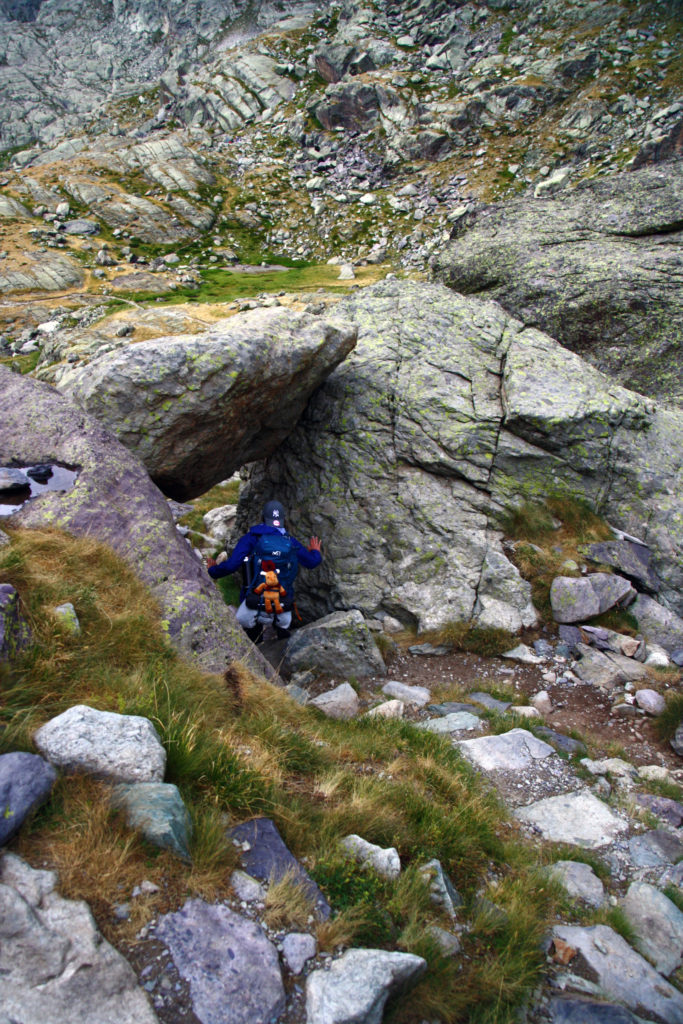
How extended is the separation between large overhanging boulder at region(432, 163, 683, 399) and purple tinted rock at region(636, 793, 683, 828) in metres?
12.3

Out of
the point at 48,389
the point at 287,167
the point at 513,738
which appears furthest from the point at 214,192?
the point at 513,738

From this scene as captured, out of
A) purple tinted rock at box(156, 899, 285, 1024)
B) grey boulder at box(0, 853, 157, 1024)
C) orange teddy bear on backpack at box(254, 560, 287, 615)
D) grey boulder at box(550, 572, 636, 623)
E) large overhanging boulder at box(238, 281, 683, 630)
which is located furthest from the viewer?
large overhanging boulder at box(238, 281, 683, 630)

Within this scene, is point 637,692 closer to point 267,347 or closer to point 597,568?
point 597,568

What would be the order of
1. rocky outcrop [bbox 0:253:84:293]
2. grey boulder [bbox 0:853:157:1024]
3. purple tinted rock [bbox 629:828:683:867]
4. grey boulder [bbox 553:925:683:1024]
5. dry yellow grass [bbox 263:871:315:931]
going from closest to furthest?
1. grey boulder [bbox 0:853:157:1024]
2. dry yellow grass [bbox 263:871:315:931]
3. grey boulder [bbox 553:925:683:1024]
4. purple tinted rock [bbox 629:828:683:867]
5. rocky outcrop [bbox 0:253:84:293]

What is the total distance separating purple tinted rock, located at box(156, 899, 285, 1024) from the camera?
3.28 m

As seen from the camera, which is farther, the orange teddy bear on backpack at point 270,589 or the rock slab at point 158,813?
the orange teddy bear on backpack at point 270,589

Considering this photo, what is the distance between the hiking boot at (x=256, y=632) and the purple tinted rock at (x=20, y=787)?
7128 millimetres

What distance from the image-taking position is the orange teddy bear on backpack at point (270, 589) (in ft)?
34.2

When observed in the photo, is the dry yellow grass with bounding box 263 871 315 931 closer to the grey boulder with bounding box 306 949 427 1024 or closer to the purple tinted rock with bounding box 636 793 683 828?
the grey boulder with bounding box 306 949 427 1024

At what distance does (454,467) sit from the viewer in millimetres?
13273

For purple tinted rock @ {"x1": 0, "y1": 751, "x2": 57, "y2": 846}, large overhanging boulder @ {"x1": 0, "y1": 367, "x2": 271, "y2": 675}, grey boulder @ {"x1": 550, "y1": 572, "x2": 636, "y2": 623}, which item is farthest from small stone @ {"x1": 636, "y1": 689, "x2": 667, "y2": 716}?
purple tinted rock @ {"x1": 0, "y1": 751, "x2": 57, "y2": 846}

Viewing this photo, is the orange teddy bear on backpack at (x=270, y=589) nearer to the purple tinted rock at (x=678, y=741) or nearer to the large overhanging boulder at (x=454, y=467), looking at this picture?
the large overhanging boulder at (x=454, y=467)

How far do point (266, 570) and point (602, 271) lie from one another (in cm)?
1307

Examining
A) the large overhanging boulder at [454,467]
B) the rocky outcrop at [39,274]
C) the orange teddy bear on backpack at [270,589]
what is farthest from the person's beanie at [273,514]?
the rocky outcrop at [39,274]
